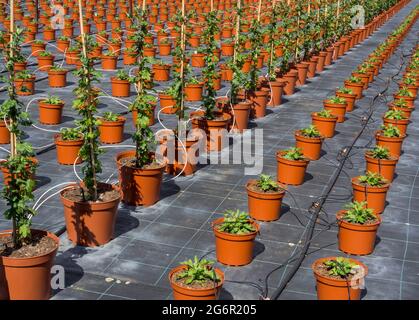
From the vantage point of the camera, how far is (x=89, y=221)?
8.45m

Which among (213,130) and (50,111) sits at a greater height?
(50,111)

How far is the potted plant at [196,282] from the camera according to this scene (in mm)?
6586

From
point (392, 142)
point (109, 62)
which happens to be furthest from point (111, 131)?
point (109, 62)

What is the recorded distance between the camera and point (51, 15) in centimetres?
2852

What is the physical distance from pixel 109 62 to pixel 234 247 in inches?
512

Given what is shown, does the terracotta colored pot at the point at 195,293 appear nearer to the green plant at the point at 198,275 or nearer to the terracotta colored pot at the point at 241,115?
the green plant at the point at 198,275

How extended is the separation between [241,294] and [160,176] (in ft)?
10.0

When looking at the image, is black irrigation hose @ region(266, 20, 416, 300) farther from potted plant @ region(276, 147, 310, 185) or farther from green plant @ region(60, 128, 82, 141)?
green plant @ region(60, 128, 82, 141)

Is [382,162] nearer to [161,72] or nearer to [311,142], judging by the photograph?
[311,142]

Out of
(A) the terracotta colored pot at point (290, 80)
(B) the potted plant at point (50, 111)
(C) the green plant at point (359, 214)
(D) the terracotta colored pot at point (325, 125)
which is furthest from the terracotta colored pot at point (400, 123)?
(B) the potted plant at point (50, 111)

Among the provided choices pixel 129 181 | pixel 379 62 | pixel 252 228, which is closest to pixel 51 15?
pixel 379 62

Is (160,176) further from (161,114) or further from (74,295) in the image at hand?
(161,114)

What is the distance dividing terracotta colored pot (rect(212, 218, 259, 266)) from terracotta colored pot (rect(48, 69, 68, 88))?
10316 millimetres

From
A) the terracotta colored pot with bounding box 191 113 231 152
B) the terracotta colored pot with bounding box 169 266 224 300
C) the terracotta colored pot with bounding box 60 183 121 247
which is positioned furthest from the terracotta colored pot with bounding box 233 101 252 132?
the terracotta colored pot with bounding box 169 266 224 300
